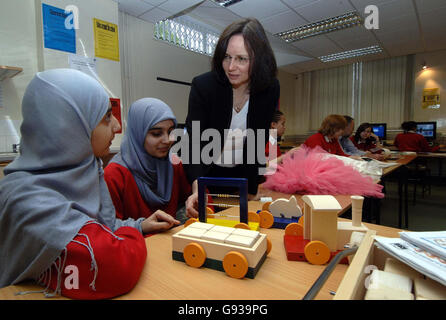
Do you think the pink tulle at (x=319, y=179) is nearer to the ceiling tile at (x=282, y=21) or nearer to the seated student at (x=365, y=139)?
the ceiling tile at (x=282, y=21)

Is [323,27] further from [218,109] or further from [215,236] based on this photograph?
[215,236]

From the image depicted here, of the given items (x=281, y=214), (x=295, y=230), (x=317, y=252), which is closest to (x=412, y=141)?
(x=281, y=214)

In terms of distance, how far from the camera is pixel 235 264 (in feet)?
2.03

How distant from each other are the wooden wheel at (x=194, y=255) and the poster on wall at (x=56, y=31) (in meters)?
2.92

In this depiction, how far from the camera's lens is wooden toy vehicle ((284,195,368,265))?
27.5 inches

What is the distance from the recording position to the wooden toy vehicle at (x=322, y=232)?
2.29 ft

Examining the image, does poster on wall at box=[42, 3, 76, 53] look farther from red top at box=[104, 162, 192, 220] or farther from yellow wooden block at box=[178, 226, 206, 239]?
yellow wooden block at box=[178, 226, 206, 239]

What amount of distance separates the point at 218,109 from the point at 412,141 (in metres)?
4.88

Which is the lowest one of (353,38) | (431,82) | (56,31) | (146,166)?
(146,166)

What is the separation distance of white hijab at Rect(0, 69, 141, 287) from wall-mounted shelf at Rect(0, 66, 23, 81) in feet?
6.98

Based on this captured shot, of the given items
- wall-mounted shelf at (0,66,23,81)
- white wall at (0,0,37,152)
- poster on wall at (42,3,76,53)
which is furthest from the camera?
poster on wall at (42,3,76,53)

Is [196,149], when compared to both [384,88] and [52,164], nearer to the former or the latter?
[52,164]

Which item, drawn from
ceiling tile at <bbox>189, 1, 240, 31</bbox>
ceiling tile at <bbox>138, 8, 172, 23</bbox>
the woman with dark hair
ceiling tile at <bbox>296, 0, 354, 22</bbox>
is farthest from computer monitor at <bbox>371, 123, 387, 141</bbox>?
the woman with dark hair
